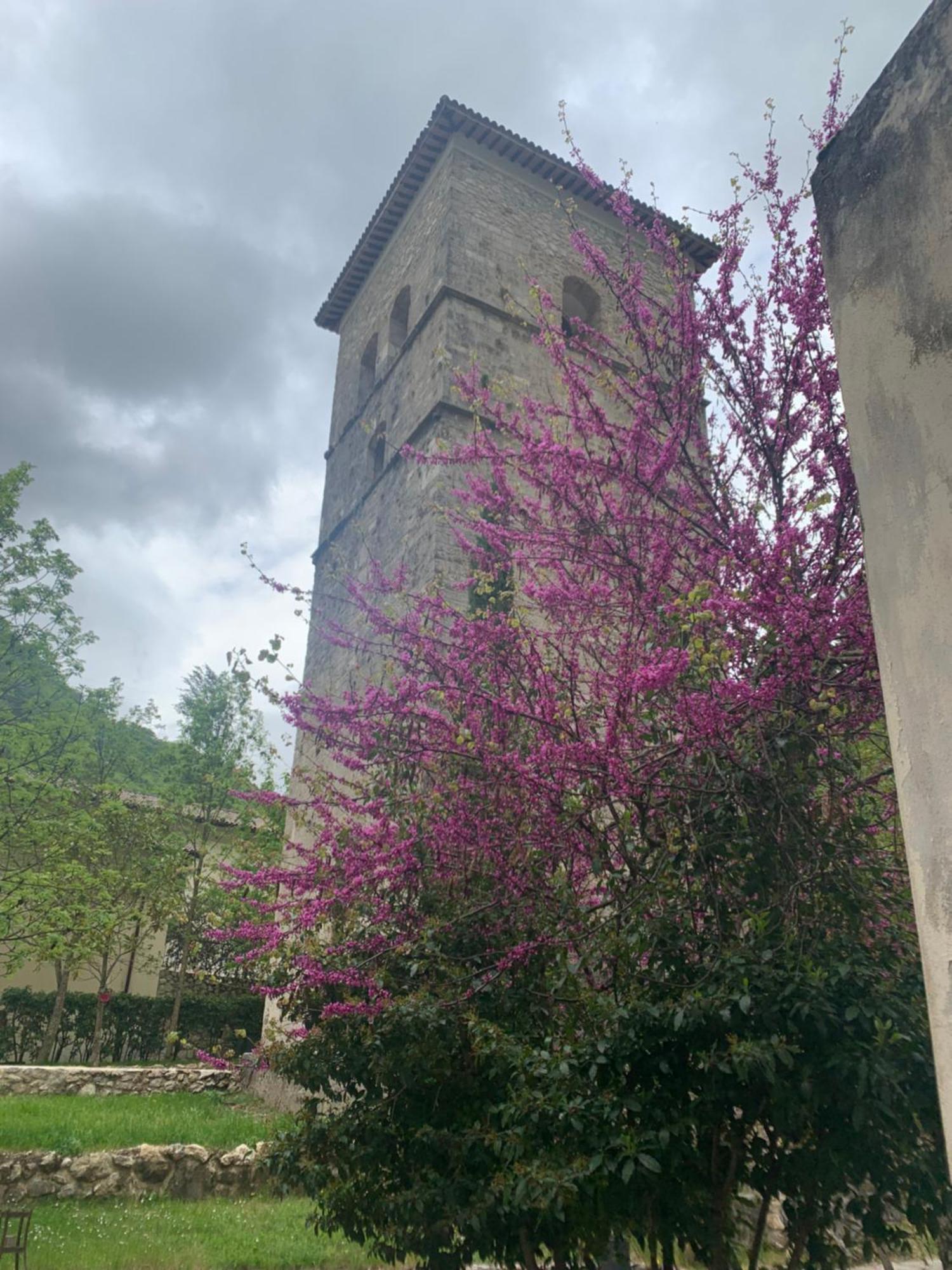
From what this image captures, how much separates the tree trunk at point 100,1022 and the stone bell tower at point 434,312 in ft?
23.4

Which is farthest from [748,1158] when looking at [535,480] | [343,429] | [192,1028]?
[192,1028]

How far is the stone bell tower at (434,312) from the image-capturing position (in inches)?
460

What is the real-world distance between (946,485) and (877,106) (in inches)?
55.5

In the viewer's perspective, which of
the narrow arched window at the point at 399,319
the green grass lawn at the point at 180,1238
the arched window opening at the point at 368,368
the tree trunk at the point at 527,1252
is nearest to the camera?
the tree trunk at the point at 527,1252

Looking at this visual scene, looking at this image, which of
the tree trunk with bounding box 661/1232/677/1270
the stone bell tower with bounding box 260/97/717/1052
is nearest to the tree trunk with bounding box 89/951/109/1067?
the stone bell tower with bounding box 260/97/717/1052

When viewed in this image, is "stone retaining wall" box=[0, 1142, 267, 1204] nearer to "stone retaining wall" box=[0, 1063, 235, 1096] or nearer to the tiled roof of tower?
"stone retaining wall" box=[0, 1063, 235, 1096]

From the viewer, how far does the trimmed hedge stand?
1623 cm

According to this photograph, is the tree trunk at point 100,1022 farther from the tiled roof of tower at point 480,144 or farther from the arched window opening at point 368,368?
the tiled roof of tower at point 480,144

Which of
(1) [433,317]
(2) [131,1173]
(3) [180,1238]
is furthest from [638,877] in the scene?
(1) [433,317]

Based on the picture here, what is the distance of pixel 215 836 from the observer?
18609mm

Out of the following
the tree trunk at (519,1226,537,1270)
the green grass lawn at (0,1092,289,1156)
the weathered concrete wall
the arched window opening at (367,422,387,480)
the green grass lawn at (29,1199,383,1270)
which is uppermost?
the arched window opening at (367,422,387,480)

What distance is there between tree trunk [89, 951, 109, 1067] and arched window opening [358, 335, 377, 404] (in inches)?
429

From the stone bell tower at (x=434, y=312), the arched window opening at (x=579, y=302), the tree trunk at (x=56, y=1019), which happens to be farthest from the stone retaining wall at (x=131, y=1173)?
the arched window opening at (x=579, y=302)

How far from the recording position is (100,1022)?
15531mm
